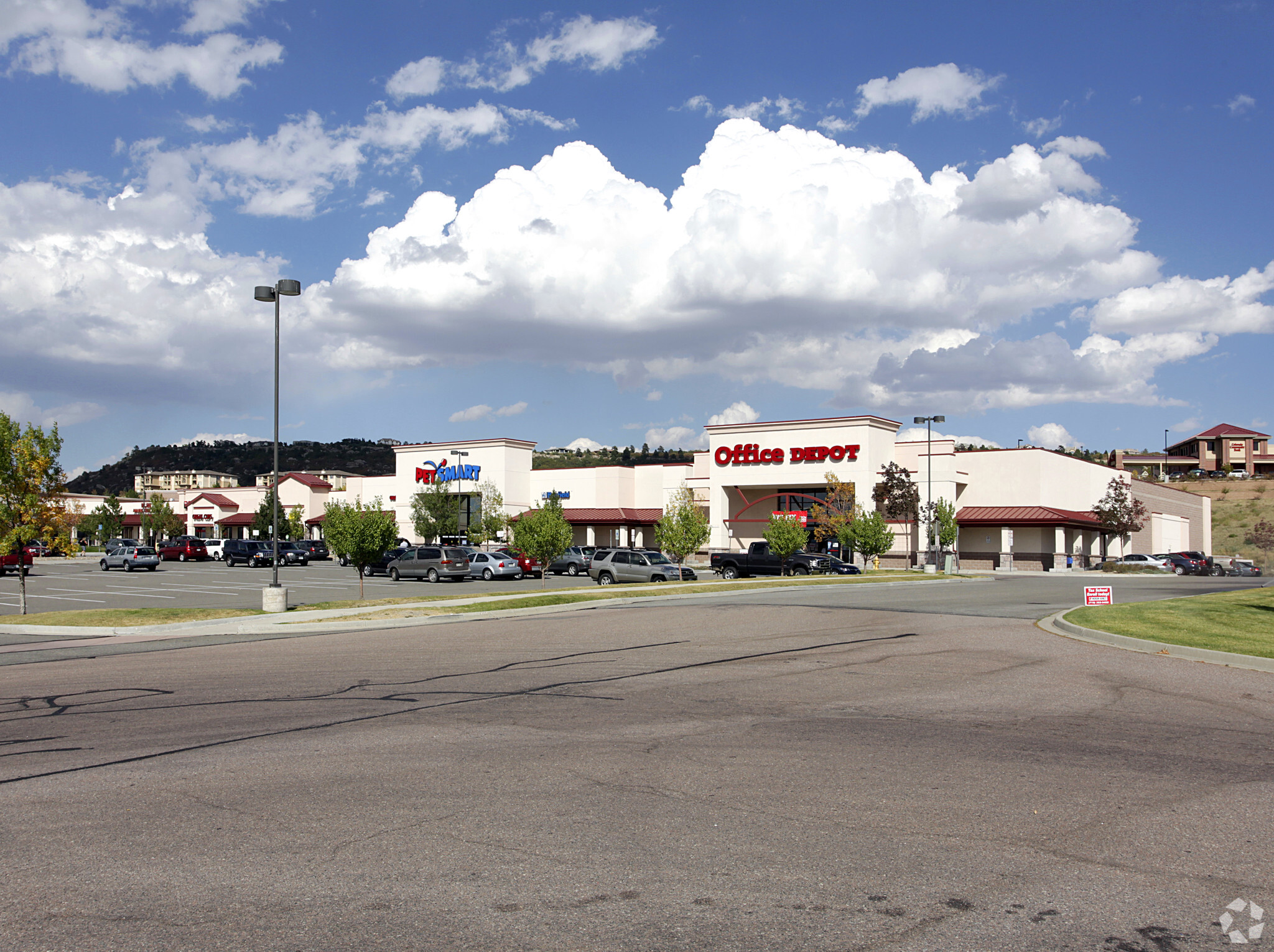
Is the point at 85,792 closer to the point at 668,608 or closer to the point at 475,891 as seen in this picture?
the point at 475,891

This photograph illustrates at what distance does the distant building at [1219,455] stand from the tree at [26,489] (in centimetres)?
14684

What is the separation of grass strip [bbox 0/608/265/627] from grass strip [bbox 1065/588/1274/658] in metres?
19.5

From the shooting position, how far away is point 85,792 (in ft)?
23.5

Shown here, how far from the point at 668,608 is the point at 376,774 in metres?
18.4

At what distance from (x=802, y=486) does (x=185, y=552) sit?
1757 inches

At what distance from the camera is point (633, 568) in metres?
41.5

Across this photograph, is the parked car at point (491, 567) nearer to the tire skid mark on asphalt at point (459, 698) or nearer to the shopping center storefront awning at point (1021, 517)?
the tire skid mark on asphalt at point (459, 698)

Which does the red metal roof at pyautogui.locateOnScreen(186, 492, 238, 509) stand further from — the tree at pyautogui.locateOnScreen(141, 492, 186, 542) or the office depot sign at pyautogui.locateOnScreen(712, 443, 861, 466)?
the office depot sign at pyautogui.locateOnScreen(712, 443, 861, 466)

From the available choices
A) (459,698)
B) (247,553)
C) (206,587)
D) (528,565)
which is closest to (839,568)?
(528,565)

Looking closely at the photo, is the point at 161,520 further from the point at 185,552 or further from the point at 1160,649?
the point at 1160,649

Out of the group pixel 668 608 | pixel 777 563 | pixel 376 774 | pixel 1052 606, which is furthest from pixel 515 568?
pixel 376 774

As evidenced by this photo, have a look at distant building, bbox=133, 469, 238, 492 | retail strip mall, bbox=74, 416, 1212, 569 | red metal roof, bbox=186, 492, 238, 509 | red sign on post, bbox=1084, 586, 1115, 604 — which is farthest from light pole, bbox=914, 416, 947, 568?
distant building, bbox=133, 469, 238, 492

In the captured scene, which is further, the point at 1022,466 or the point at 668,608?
the point at 1022,466

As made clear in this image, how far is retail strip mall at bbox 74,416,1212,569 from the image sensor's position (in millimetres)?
62844
